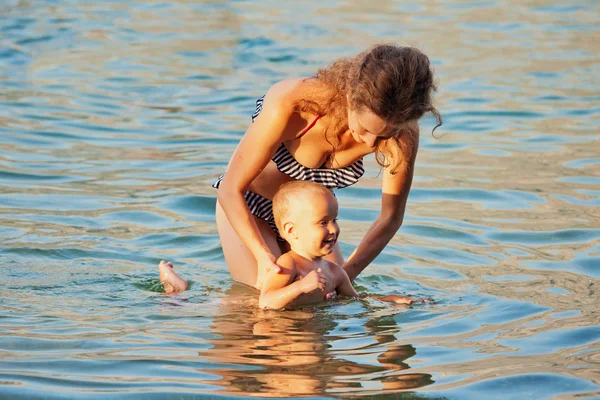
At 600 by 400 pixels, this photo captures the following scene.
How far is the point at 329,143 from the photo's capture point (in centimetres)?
580

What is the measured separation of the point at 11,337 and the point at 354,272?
7.11 feet

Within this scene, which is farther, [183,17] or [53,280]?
[183,17]

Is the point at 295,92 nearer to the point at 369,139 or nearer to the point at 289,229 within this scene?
the point at 369,139

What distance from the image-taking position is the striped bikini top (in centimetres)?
593

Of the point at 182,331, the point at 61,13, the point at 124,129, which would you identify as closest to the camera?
the point at 182,331

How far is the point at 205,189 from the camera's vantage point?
355 inches

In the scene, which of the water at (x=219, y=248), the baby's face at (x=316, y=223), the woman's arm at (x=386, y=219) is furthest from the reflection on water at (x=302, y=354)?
the woman's arm at (x=386, y=219)

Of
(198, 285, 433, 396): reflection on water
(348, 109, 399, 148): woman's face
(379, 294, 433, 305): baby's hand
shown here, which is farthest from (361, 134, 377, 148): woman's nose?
(379, 294, 433, 305): baby's hand

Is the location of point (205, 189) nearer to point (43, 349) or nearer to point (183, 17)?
point (43, 349)

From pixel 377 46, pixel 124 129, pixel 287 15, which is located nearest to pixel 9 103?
pixel 124 129

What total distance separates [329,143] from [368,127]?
72 centimetres

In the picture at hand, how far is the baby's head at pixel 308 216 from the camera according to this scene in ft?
18.5

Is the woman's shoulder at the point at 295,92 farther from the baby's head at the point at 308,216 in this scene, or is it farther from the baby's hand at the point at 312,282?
the baby's hand at the point at 312,282

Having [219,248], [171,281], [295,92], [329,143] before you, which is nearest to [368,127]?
[295,92]
